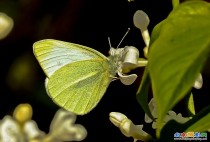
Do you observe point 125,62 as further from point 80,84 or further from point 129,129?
point 80,84

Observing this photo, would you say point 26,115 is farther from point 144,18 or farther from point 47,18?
point 47,18

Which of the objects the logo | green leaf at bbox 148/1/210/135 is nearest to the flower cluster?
the logo

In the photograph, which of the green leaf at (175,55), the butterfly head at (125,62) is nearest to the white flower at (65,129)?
the butterfly head at (125,62)

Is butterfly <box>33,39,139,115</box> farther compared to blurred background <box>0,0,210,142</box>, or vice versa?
blurred background <box>0,0,210,142</box>

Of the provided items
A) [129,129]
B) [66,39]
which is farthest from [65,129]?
[66,39]

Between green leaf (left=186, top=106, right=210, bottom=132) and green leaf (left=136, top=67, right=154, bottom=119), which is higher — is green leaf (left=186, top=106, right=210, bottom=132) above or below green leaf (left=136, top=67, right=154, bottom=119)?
below

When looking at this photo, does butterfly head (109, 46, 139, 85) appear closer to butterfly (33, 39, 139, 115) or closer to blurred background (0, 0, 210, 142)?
butterfly (33, 39, 139, 115)

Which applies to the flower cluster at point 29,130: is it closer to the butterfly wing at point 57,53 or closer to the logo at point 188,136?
the butterfly wing at point 57,53
